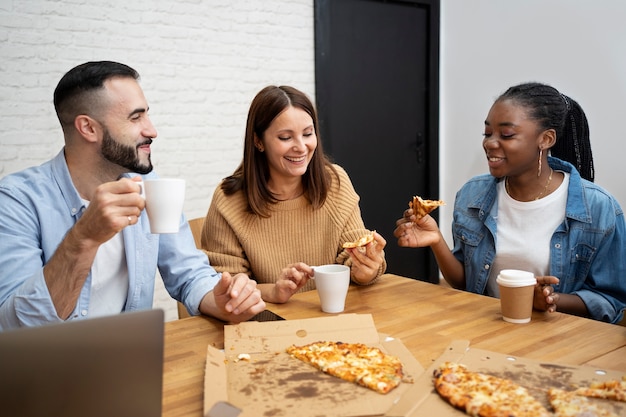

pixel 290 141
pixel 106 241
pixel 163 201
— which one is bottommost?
pixel 106 241

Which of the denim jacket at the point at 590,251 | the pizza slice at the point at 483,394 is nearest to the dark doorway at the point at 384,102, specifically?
the denim jacket at the point at 590,251

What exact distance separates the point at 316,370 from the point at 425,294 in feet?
2.16

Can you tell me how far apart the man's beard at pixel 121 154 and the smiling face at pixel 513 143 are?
1182mm

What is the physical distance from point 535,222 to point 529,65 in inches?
97.9

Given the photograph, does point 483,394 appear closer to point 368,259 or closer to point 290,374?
point 290,374

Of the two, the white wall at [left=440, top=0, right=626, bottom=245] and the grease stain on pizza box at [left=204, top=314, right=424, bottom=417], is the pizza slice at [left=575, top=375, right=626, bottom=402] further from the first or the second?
the white wall at [left=440, top=0, right=626, bottom=245]

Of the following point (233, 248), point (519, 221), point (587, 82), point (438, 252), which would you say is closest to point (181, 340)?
point (233, 248)

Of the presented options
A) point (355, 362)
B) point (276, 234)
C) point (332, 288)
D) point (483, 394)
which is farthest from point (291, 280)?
point (483, 394)

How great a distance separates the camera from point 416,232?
6.31 ft

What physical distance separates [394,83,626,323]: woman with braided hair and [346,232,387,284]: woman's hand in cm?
16

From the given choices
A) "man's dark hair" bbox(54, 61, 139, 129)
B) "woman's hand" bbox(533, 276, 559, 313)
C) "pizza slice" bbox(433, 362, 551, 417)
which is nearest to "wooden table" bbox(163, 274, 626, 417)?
"woman's hand" bbox(533, 276, 559, 313)

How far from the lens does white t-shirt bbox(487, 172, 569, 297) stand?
1.86m

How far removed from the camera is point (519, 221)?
1938mm

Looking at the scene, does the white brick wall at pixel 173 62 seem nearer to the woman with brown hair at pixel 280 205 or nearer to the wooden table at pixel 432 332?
the woman with brown hair at pixel 280 205
